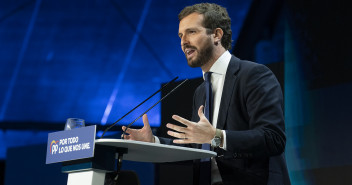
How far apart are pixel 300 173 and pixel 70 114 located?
2.63m

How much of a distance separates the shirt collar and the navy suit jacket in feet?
0.20

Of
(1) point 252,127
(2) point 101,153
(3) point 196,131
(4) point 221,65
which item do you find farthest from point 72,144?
(4) point 221,65

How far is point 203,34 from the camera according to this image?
2.43 meters

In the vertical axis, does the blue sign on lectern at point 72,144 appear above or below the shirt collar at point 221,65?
below

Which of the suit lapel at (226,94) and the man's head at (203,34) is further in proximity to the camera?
the man's head at (203,34)

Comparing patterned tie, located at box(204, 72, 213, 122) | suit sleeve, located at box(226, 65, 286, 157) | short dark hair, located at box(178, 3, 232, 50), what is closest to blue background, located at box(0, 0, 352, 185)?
short dark hair, located at box(178, 3, 232, 50)

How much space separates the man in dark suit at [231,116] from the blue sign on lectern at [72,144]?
0.33 meters

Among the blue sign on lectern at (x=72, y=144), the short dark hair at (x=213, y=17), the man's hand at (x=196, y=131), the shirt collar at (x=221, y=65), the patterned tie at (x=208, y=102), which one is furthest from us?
the short dark hair at (x=213, y=17)

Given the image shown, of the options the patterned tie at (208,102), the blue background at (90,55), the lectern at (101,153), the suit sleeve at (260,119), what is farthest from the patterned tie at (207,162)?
the blue background at (90,55)

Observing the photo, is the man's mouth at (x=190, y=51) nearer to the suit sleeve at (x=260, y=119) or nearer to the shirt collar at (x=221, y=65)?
the shirt collar at (x=221, y=65)

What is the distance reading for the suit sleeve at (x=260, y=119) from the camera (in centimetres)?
187

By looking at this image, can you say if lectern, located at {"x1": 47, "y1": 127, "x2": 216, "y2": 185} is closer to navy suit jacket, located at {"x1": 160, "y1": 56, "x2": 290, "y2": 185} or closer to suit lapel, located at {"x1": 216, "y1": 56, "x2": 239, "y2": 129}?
navy suit jacket, located at {"x1": 160, "y1": 56, "x2": 290, "y2": 185}

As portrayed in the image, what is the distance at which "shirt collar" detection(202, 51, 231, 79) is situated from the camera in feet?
7.57

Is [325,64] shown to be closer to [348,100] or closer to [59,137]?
[348,100]
